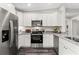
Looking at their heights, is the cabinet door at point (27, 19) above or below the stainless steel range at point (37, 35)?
above

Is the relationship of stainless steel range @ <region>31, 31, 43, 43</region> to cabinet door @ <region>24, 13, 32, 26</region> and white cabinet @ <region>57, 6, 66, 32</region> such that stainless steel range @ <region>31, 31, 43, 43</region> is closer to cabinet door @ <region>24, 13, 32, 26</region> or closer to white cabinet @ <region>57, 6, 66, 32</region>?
cabinet door @ <region>24, 13, 32, 26</region>

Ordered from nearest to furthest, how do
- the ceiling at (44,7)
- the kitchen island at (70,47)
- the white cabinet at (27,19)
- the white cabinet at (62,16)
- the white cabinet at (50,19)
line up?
the kitchen island at (70,47) < the ceiling at (44,7) < the white cabinet at (62,16) < the white cabinet at (27,19) < the white cabinet at (50,19)

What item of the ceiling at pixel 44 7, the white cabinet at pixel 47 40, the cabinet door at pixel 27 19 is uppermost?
the ceiling at pixel 44 7

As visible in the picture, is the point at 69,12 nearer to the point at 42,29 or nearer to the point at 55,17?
the point at 55,17

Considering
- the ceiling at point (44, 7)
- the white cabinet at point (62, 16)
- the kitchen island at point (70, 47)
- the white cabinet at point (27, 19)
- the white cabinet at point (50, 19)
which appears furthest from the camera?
the white cabinet at point (50, 19)

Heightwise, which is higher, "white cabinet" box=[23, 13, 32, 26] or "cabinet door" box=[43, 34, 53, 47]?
"white cabinet" box=[23, 13, 32, 26]

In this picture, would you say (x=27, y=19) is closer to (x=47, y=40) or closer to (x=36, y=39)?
(x=36, y=39)

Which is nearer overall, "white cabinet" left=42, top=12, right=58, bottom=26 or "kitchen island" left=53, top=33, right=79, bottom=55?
"kitchen island" left=53, top=33, right=79, bottom=55

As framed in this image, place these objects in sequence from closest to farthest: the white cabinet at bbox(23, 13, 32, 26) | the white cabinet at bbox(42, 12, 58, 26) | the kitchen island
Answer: the kitchen island → the white cabinet at bbox(23, 13, 32, 26) → the white cabinet at bbox(42, 12, 58, 26)

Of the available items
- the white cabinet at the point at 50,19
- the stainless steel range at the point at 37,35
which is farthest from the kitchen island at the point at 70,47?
the white cabinet at the point at 50,19

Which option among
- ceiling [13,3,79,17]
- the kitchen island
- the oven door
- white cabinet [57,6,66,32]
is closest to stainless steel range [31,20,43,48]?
the oven door

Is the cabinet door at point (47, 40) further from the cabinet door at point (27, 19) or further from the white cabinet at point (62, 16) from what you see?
the cabinet door at point (27, 19)
